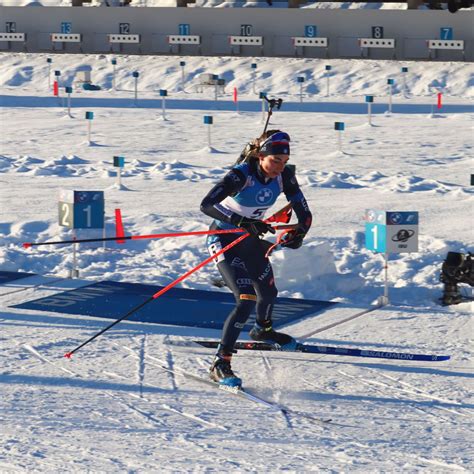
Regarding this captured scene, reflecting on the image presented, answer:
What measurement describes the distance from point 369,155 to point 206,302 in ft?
39.7

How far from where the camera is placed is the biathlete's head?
7.70 metres

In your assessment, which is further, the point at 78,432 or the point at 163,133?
the point at 163,133

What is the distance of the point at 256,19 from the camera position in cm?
4569

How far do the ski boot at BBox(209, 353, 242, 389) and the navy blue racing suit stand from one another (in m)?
0.07

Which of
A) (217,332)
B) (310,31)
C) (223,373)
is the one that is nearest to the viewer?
(223,373)

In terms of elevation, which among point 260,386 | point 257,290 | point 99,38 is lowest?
point 260,386

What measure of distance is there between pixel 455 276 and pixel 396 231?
729 mm

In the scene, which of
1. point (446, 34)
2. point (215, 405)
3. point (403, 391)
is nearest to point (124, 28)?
point (446, 34)

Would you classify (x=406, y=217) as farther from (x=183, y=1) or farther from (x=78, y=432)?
(x=183, y=1)

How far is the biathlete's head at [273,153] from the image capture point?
7699 mm

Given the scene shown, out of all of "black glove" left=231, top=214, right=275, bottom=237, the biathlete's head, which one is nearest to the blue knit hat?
the biathlete's head

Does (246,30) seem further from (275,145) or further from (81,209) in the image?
(275,145)

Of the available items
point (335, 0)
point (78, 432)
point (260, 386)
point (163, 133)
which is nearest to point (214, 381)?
point (260, 386)

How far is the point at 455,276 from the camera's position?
35.9 feet
